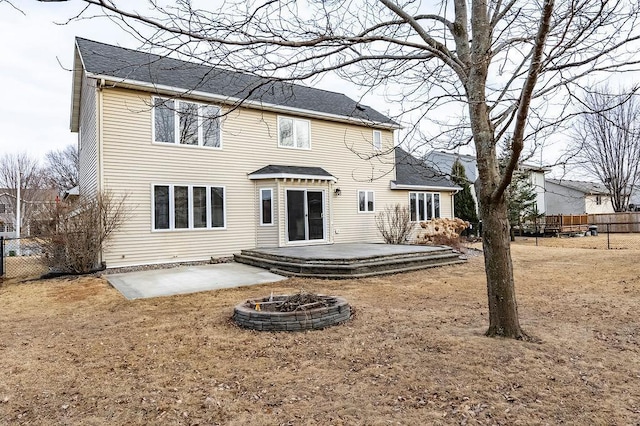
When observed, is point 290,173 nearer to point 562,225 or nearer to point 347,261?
point 347,261

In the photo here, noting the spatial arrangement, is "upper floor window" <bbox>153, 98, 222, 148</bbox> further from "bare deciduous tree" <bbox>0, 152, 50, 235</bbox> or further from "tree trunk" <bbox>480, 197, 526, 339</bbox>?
"bare deciduous tree" <bbox>0, 152, 50, 235</bbox>

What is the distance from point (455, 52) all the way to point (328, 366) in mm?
4079

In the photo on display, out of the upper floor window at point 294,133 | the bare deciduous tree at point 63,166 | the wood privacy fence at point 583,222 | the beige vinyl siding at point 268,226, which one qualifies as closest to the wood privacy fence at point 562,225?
the wood privacy fence at point 583,222

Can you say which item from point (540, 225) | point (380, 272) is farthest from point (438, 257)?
point (540, 225)

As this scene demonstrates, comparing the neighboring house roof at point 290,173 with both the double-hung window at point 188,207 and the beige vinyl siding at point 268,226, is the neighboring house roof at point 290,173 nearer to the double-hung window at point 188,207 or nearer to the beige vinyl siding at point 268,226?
the beige vinyl siding at point 268,226

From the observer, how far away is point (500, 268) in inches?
177

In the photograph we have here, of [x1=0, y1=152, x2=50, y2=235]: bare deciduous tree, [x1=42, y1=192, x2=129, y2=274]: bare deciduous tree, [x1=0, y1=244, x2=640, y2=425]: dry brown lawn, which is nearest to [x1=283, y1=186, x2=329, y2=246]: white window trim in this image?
[x1=42, y1=192, x2=129, y2=274]: bare deciduous tree

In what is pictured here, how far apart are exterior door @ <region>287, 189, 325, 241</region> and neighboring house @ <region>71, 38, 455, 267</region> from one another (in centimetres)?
4

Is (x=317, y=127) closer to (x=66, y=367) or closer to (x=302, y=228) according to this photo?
(x=302, y=228)

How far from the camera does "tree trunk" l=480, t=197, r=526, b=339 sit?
14.7 ft

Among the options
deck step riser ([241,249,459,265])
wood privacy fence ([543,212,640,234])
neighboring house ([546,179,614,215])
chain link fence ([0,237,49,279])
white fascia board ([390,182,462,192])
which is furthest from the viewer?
neighboring house ([546,179,614,215])

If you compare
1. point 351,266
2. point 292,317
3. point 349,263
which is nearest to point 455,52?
point 292,317

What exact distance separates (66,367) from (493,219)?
16.2 ft

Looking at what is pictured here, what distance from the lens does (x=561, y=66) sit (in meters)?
3.91
